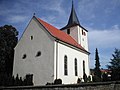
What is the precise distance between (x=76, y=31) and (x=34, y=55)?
40.0 feet

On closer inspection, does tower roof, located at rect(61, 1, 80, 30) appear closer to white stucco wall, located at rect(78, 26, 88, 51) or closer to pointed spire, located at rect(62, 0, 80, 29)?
pointed spire, located at rect(62, 0, 80, 29)

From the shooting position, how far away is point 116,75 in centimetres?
2459

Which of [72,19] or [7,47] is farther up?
[72,19]

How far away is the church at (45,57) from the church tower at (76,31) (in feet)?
16.9

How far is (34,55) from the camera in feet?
72.5

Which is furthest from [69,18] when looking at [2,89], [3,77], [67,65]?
[2,89]

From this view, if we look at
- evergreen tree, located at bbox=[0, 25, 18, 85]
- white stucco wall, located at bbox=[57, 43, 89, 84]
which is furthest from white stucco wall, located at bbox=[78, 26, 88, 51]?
evergreen tree, located at bbox=[0, 25, 18, 85]

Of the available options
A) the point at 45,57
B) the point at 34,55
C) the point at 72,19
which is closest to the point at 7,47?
the point at 34,55

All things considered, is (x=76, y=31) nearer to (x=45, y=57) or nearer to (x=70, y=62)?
(x=70, y=62)

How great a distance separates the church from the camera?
806 inches

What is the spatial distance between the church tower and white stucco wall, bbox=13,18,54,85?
1037cm

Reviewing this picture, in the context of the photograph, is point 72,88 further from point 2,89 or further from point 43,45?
point 43,45

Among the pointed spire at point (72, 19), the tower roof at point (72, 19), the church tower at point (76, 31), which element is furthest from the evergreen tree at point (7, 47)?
the pointed spire at point (72, 19)

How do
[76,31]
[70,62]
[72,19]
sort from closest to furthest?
[70,62] < [76,31] < [72,19]
